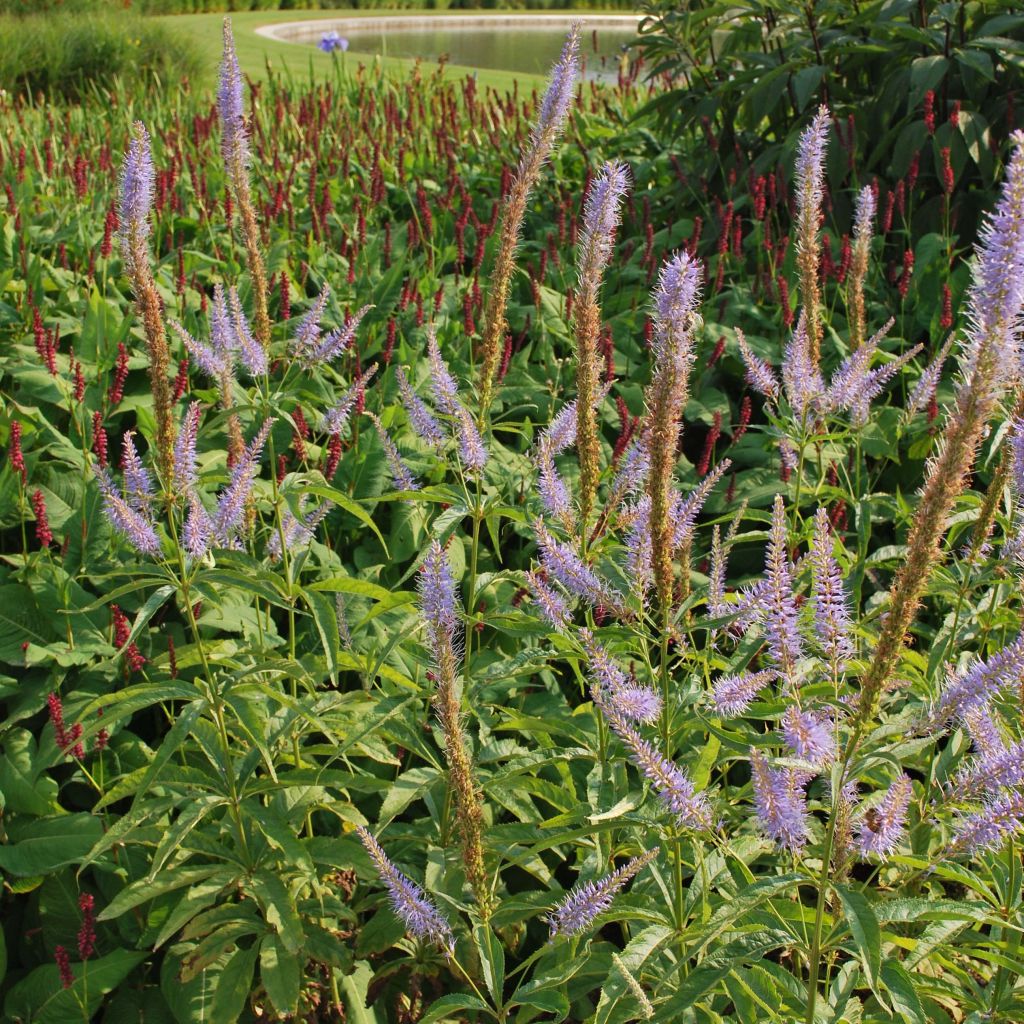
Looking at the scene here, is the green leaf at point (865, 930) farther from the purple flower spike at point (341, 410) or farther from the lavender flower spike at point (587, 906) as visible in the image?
the purple flower spike at point (341, 410)

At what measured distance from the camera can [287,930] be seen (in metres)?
2.42

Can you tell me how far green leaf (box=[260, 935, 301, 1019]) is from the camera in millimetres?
2494

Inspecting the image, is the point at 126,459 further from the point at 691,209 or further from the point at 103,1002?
A: the point at 691,209

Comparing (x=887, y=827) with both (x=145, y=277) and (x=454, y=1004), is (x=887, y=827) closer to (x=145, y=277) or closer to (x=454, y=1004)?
(x=454, y=1004)

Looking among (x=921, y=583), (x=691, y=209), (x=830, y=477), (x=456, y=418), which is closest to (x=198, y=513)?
(x=456, y=418)

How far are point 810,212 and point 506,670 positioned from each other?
128cm

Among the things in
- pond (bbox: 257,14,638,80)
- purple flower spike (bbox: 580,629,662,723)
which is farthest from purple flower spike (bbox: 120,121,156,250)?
pond (bbox: 257,14,638,80)

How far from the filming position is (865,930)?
1.65 metres

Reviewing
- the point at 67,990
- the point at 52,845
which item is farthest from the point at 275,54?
the point at 67,990

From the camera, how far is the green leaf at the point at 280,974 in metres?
2.49

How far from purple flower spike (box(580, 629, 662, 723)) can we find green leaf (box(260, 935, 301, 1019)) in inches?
40.3

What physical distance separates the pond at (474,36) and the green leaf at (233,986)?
17.3 meters

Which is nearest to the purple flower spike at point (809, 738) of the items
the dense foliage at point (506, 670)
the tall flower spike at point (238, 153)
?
Answer: the dense foliage at point (506, 670)

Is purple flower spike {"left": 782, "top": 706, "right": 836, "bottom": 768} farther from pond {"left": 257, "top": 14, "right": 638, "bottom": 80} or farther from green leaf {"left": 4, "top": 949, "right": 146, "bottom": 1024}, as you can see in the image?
pond {"left": 257, "top": 14, "right": 638, "bottom": 80}
